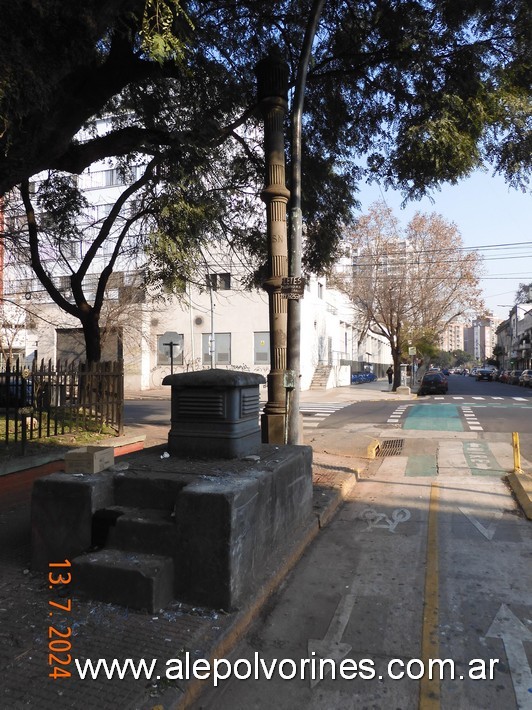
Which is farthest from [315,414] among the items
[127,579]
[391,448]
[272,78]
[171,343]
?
[127,579]

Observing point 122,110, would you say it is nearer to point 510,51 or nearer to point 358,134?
point 358,134

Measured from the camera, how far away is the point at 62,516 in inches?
158

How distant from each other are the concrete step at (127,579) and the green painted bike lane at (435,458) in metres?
6.37

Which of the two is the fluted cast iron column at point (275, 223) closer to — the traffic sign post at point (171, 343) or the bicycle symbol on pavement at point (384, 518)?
the bicycle symbol on pavement at point (384, 518)

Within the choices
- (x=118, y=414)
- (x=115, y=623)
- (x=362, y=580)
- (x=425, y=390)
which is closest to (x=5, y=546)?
(x=115, y=623)

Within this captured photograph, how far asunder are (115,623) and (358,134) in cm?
1072

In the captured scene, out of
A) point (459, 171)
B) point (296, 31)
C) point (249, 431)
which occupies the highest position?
point (296, 31)

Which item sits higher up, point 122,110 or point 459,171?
point 122,110

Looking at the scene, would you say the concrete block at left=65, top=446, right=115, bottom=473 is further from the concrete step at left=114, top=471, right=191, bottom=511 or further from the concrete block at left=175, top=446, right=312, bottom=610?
the concrete block at left=175, top=446, right=312, bottom=610

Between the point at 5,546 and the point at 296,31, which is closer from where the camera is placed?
the point at 5,546

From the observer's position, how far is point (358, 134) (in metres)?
11.3

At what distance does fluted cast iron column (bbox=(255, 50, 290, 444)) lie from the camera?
761 cm

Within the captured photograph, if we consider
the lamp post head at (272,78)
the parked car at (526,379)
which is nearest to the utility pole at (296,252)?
the lamp post head at (272,78)

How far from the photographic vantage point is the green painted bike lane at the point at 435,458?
9.32 meters
